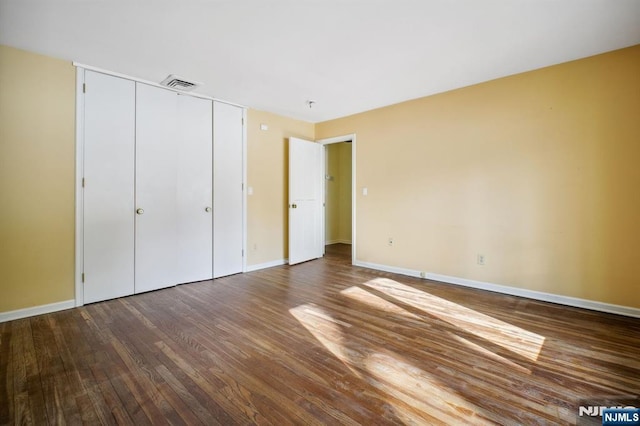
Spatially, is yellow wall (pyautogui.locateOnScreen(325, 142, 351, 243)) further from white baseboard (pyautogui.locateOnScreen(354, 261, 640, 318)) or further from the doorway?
white baseboard (pyautogui.locateOnScreen(354, 261, 640, 318))

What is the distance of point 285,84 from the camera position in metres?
3.57

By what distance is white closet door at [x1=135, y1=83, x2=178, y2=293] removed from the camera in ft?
11.2

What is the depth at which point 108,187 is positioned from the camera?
10.5ft

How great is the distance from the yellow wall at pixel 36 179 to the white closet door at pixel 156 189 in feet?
2.05

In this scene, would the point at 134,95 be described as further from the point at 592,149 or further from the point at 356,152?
the point at 592,149

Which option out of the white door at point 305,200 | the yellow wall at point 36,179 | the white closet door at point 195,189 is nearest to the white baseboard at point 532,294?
the white door at point 305,200

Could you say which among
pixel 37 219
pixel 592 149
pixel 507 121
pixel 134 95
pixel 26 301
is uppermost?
pixel 134 95

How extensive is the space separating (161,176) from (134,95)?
0.98 meters

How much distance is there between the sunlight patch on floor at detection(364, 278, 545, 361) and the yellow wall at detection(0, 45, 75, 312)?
3603 mm

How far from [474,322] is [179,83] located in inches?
167

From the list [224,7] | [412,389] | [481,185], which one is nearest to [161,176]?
[224,7]

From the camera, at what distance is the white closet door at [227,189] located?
413 cm

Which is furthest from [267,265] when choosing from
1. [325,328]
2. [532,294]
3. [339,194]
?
[532,294]

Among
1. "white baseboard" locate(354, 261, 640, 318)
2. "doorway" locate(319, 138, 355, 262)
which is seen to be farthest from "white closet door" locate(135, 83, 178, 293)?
"doorway" locate(319, 138, 355, 262)
